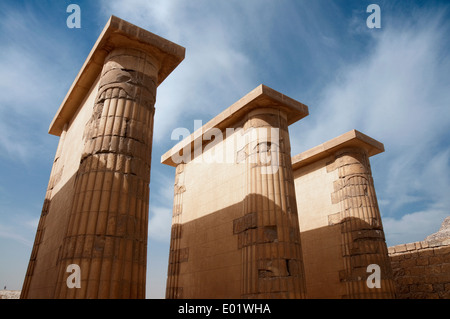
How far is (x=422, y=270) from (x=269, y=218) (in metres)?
7.49

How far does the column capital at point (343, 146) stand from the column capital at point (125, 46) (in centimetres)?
679

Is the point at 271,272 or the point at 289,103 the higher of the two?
the point at 289,103

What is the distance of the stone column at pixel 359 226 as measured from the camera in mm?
9766

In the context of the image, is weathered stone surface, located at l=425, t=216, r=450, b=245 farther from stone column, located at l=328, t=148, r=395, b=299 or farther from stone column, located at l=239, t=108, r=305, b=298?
stone column, located at l=239, t=108, r=305, b=298

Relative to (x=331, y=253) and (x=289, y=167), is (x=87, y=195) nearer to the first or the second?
(x=289, y=167)

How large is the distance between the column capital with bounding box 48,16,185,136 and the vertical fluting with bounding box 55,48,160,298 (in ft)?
0.62

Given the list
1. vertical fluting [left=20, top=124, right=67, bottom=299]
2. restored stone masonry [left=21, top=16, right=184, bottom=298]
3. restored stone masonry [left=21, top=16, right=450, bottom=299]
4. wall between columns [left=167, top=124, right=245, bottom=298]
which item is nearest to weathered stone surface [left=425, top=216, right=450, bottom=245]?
restored stone masonry [left=21, top=16, right=450, bottom=299]

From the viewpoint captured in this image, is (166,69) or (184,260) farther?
(184,260)

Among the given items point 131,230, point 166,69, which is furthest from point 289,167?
point 131,230

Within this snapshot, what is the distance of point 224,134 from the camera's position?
406 inches

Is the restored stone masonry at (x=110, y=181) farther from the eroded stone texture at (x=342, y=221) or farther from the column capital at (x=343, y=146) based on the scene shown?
the eroded stone texture at (x=342, y=221)

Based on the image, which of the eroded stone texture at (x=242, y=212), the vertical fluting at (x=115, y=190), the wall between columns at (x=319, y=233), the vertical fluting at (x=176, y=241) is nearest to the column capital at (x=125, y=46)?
the vertical fluting at (x=115, y=190)

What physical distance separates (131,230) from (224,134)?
559 cm

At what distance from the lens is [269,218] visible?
761 cm
